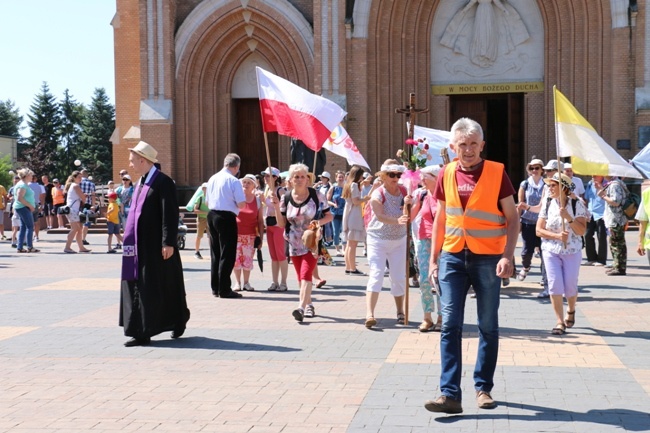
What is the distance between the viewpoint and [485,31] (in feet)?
104

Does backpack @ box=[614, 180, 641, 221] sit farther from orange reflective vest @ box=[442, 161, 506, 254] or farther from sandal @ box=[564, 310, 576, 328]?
orange reflective vest @ box=[442, 161, 506, 254]

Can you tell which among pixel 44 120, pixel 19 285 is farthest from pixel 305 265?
pixel 44 120

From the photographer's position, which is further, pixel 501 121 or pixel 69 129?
pixel 69 129

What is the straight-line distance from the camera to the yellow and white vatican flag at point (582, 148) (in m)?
9.93

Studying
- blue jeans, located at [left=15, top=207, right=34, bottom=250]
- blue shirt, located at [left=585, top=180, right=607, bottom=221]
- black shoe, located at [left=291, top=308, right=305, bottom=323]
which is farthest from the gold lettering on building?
black shoe, located at [left=291, top=308, right=305, bottom=323]

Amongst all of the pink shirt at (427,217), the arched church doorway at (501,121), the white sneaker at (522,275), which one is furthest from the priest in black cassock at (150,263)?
the arched church doorway at (501,121)

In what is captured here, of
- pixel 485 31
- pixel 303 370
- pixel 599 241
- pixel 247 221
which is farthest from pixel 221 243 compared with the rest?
pixel 485 31

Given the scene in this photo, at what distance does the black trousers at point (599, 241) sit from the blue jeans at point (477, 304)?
37.4ft

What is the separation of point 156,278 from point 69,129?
283 feet

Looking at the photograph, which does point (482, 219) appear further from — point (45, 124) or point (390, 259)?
point (45, 124)

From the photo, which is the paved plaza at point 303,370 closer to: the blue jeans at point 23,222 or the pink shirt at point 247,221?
the pink shirt at point 247,221

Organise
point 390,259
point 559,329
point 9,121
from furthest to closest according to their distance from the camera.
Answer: point 9,121, point 390,259, point 559,329

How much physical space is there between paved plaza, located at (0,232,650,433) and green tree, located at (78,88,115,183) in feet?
223

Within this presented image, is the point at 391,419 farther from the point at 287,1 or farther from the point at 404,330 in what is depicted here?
the point at 287,1
